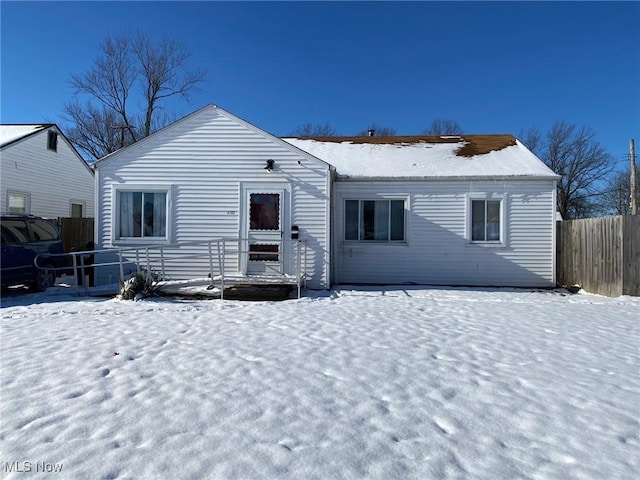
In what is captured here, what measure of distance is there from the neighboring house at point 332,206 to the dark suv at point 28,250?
1.08 meters

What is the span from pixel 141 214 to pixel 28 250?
96.9 inches

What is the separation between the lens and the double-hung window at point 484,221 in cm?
1039

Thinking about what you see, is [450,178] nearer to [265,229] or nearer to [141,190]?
[265,229]

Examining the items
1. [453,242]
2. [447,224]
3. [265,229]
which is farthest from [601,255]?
[265,229]

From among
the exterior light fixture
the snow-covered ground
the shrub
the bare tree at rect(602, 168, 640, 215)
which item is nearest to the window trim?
the shrub

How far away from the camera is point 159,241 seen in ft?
31.6

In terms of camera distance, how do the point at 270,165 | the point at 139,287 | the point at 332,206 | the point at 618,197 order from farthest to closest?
1. the point at 618,197
2. the point at 332,206
3. the point at 270,165
4. the point at 139,287

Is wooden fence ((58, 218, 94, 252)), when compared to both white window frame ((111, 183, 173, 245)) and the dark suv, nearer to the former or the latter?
the dark suv

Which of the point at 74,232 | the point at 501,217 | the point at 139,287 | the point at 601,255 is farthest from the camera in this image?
the point at 74,232

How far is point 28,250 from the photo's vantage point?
27.7 ft

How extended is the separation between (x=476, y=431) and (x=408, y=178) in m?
8.28

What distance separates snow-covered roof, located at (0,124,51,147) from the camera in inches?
567

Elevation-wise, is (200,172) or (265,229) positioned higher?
(200,172)

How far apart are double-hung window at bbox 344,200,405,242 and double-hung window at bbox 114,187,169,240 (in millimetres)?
4866
